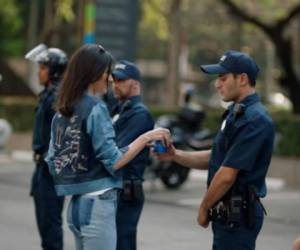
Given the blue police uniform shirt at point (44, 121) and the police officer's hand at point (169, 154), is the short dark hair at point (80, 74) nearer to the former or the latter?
the police officer's hand at point (169, 154)

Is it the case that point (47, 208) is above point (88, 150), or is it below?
below

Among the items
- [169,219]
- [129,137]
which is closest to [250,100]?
[129,137]

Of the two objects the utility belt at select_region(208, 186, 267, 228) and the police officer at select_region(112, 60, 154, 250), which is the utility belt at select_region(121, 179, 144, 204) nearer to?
the police officer at select_region(112, 60, 154, 250)

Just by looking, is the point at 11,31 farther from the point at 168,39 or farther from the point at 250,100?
the point at 250,100

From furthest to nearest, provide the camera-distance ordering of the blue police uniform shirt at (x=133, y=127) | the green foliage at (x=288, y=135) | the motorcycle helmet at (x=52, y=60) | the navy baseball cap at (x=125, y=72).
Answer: the green foliage at (x=288, y=135) → the motorcycle helmet at (x=52, y=60) → the navy baseball cap at (x=125, y=72) → the blue police uniform shirt at (x=133, y=127)

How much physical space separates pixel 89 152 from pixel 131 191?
1277mm

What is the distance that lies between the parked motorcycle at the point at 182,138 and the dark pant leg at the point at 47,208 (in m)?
7.34

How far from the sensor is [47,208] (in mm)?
7414

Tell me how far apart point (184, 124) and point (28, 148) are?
8.00 meters

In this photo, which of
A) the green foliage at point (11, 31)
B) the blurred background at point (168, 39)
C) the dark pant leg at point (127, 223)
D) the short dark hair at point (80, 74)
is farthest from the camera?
the green foliage at point (11, 31)

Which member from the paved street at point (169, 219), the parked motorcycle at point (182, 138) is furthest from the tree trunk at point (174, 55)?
the parked motorcycle at point (182, 138)

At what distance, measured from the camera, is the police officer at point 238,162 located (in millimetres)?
5137

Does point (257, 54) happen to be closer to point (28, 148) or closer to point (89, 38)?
point (28, 148)

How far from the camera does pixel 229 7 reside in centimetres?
2073
